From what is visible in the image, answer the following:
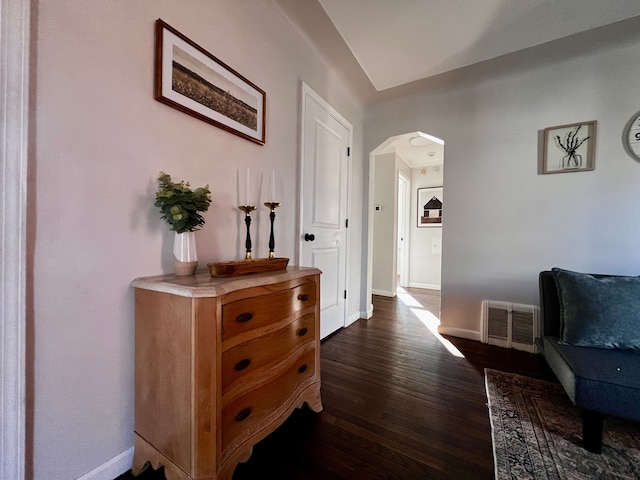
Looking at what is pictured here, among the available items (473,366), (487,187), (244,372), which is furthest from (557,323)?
(244,372)

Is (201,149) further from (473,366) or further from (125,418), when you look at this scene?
(473,366)

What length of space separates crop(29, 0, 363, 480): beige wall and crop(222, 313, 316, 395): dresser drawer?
1.57 ft

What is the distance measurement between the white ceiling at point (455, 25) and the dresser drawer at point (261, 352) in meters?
1.97

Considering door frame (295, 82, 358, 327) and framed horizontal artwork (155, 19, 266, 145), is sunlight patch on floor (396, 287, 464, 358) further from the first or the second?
framed horizontal artwork (155, 19, 266, 145)

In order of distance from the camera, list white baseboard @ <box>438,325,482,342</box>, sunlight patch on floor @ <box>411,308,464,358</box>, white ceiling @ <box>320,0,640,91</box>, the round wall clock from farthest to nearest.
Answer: white baseboard @ <box>438,325,482,342</box> < sunlight patch on floor @ <box>411,308,464,358</box> < the round wall clock < white ceiling @ <box>320,0,640,91</box>

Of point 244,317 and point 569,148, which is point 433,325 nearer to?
point 569,148

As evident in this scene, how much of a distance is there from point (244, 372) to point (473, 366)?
71.9 inches

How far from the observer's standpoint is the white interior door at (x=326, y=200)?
2156 mm

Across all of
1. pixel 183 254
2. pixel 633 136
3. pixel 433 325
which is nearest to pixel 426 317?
pixel 433 325

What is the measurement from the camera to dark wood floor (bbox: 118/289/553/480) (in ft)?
3.55

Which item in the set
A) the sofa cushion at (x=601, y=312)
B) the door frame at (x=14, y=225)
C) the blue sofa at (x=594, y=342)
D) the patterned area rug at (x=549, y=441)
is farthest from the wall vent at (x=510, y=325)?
the door frame at (x=14, y=225)

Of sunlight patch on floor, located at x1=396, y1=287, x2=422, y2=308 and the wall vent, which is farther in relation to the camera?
sunlight patch on floor, located at x1=396, y1=287, x2=422, y2=308

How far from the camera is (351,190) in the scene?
9.48 ft

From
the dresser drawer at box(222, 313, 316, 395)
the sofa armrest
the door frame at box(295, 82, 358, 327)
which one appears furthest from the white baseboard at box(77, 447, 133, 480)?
the sofa armrest
